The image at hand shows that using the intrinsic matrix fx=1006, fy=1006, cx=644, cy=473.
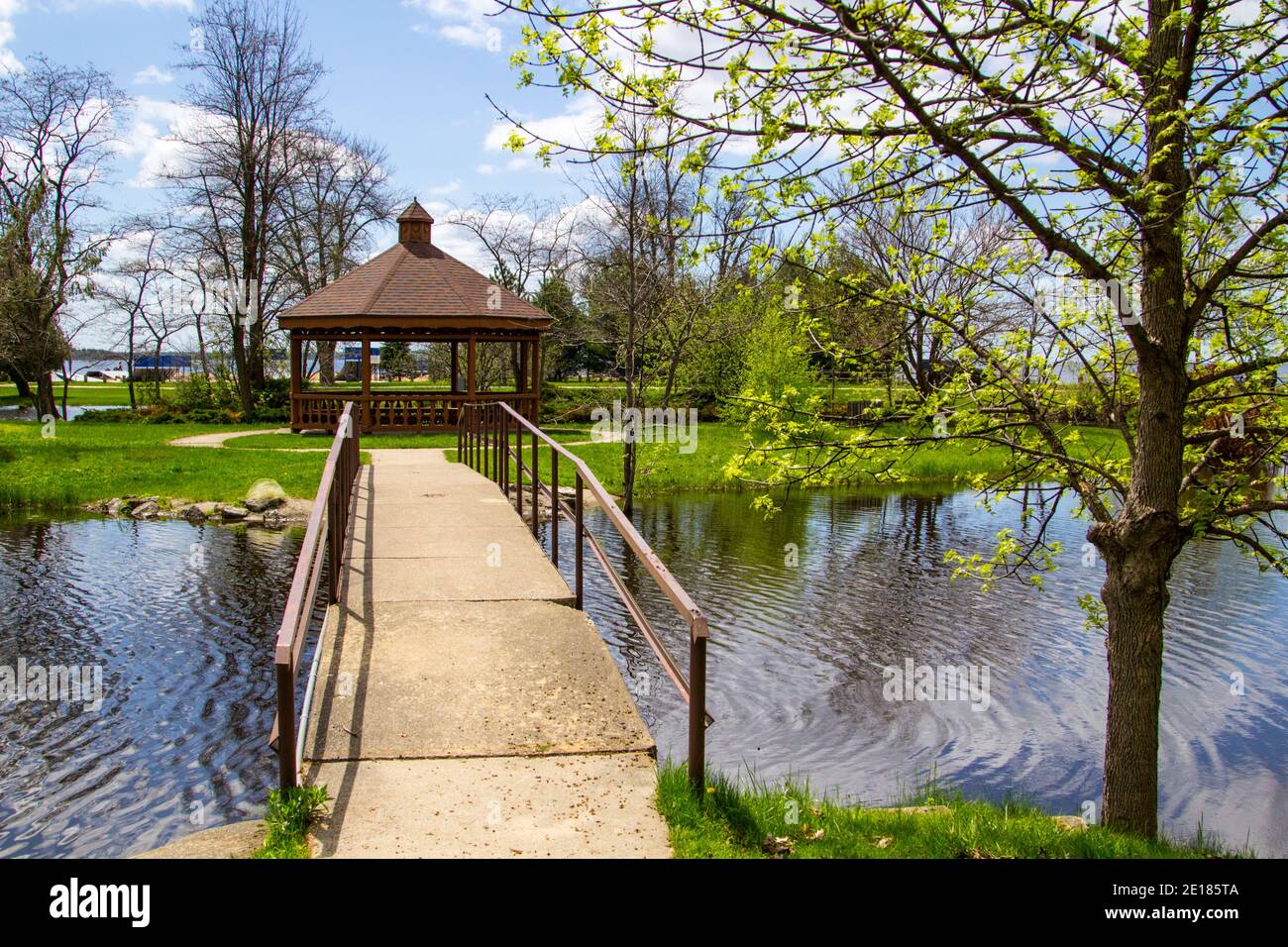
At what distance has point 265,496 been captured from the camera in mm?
18641

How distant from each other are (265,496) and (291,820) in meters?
15.9

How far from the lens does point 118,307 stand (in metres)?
41.1

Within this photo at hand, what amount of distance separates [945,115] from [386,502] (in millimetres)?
7281

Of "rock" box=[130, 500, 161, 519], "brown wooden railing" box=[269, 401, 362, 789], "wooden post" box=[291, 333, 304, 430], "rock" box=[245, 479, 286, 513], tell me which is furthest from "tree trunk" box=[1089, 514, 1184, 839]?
"wooden post" box=[291, 333, 304, 430]

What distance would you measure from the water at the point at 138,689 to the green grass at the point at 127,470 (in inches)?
140

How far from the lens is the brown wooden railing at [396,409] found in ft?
90.7

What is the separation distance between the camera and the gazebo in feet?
89.8

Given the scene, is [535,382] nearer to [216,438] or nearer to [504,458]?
[216,438]

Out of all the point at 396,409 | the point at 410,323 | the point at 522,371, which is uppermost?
the point at 410,323

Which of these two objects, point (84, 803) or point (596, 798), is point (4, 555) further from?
point (596, 798)

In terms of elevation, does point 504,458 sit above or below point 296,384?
below

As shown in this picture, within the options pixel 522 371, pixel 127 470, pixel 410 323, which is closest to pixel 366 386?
pixel 410 323
